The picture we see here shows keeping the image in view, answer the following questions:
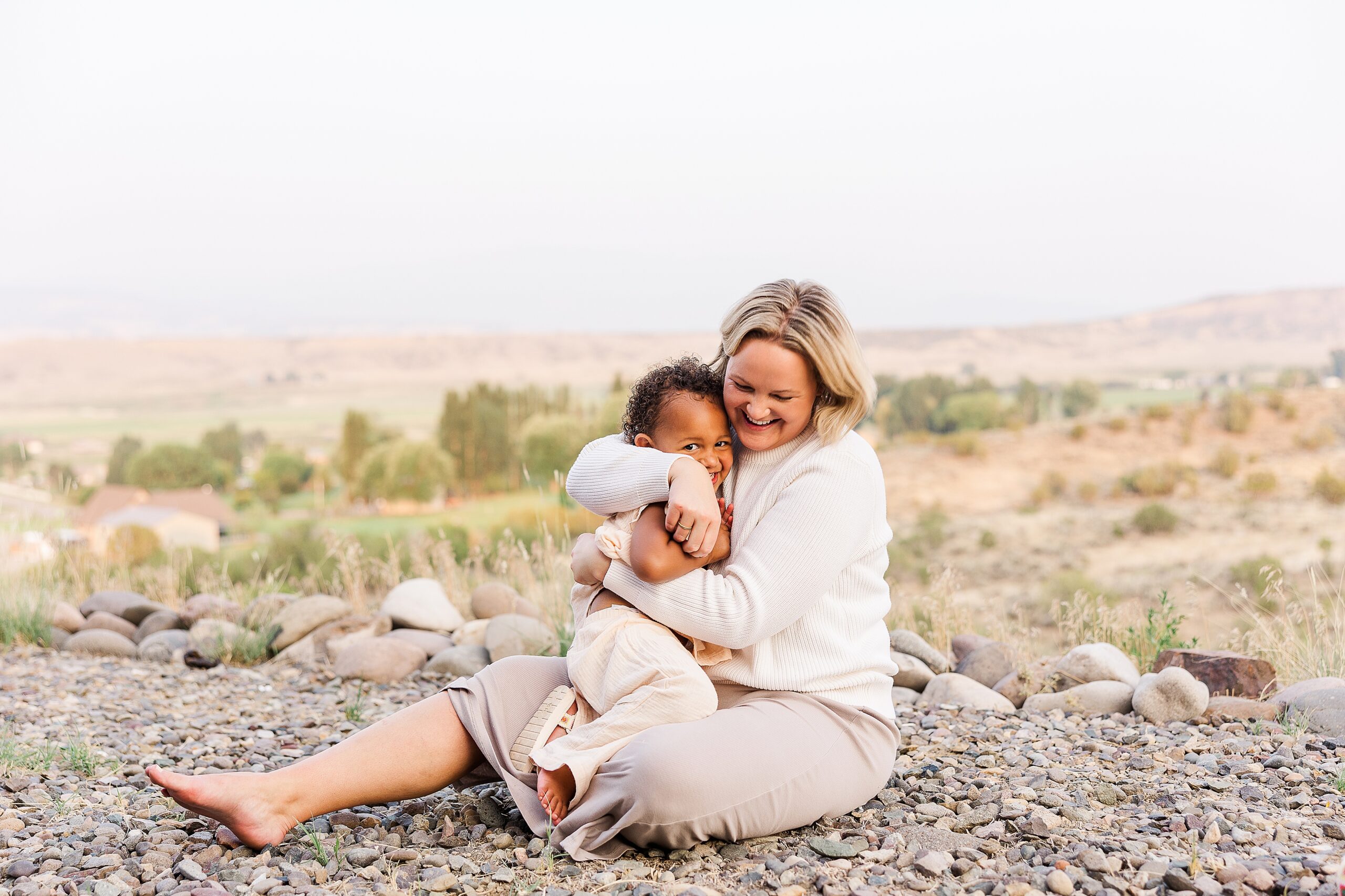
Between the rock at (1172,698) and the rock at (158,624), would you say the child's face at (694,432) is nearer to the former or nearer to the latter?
the rock at (1172,698)

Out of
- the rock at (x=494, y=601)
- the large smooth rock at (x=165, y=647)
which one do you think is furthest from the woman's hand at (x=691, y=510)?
the large smooth rock at (x=165, y=647)

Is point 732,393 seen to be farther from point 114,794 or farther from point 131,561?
point 131,561

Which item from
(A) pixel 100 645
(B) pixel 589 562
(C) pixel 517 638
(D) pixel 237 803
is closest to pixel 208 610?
(A) pixel 100 645

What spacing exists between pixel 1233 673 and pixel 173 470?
4883 centimetres

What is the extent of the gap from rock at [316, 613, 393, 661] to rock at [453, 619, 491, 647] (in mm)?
463

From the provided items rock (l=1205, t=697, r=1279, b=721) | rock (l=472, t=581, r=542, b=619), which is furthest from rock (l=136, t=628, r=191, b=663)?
rock (l=1205, t=697, r=1279, b=721)

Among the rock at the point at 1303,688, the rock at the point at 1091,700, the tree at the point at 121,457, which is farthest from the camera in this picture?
the tree at the point at 121,457

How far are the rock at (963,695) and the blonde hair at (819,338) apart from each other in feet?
8.16

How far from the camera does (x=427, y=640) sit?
6211 millimetres

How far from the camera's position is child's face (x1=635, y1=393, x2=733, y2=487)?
10.6 feet

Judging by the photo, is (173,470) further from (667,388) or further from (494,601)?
(667,388)

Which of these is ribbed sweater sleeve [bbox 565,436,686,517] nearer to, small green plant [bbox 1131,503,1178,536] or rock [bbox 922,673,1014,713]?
rock [bbox 922,673,1014,713]

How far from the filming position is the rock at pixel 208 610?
6.92m

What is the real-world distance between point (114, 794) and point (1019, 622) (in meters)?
5.31
